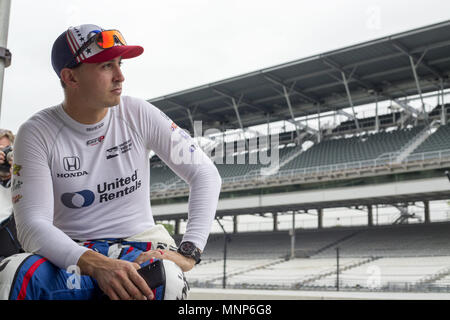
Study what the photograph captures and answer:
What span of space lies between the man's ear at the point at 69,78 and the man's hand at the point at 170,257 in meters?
0.55

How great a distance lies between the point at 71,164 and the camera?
1487 millimetres

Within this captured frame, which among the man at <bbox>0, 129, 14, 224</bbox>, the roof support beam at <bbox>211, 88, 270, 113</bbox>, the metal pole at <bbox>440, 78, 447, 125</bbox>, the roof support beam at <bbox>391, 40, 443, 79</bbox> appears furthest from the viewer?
the roof support beam at <bbox>211, 88, 270, 113</bbox>

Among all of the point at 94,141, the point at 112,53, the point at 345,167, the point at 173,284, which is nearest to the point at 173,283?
the point at 173,284

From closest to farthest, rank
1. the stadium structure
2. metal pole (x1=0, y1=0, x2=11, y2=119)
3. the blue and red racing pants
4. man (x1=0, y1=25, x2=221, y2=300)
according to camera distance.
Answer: the blue and red racing pants, man (x1=0, y1=25, x2=221, y2=300), metal pole (x1=0, y1=0, x2=11, y2=119), the stadium structure

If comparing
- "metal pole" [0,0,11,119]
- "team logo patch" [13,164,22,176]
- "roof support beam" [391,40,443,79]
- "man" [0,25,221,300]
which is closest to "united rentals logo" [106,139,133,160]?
"man" [0,25,221,300]

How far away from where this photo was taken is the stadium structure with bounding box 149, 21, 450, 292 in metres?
20.0

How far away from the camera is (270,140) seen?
28.5 metres

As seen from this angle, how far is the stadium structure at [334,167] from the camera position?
20.0 metres

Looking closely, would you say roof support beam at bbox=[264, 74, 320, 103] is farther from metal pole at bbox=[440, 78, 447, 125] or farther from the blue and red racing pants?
the blue and red racing pants

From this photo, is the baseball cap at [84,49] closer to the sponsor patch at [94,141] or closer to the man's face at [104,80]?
the man's face at [104,80]

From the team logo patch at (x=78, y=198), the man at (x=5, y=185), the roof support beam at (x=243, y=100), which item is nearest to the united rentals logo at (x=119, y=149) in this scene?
the team logo patch at (x=78, y=198)

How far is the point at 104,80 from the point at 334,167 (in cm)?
2187
